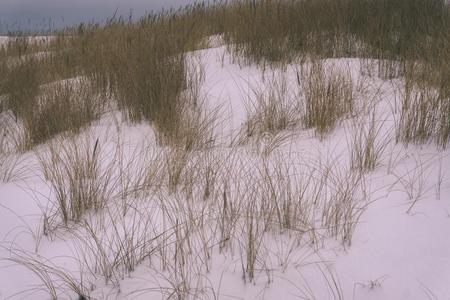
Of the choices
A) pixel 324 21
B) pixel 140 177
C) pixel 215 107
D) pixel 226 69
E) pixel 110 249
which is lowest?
pixel 110 249

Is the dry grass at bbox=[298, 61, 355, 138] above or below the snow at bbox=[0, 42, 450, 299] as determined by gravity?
above

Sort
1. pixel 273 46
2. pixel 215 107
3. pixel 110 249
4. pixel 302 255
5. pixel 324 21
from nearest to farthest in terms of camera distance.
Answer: pixel 302 255 → pixel 110 249 → pixel 215 107 → pixel 273 46 → pixel 324 21

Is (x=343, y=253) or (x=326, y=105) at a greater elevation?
(x=326, y=105)

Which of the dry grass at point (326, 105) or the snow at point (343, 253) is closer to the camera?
the snow at point (343, 253)

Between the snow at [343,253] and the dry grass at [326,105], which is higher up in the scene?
the dry grass at [326,105]

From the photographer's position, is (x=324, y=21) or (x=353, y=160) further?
(x=324, y=21)

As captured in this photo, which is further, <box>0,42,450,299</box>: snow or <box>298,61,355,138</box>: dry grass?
<box>298,61,355,138</box>: dry grass

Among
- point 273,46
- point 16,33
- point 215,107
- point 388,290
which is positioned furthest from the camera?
point 16,33

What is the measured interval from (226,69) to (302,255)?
2.63 metres

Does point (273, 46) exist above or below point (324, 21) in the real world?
below

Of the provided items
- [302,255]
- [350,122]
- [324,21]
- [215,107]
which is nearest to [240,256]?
[302,255]

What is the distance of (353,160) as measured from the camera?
196 cm

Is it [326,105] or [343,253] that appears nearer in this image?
[343,253]

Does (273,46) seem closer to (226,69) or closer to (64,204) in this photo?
(226,69)
